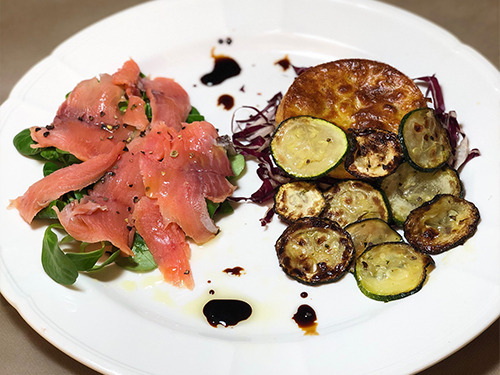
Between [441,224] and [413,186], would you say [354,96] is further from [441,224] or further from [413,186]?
[441,224]

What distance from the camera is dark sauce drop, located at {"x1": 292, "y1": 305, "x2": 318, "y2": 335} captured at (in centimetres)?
353

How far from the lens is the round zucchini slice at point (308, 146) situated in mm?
3691

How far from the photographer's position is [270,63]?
16.8 feet

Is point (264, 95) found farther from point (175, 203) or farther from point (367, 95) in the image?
Answer: point (175, 203)

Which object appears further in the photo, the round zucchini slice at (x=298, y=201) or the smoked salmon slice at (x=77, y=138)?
the smoked salmon slice at (x=77, y=138)

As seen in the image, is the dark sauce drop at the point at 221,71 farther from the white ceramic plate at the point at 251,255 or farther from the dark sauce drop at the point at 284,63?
the dark sauce drop at the point at 284,63

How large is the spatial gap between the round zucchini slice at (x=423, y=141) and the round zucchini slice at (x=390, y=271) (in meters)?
0.58

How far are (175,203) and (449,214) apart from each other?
1.81 metres

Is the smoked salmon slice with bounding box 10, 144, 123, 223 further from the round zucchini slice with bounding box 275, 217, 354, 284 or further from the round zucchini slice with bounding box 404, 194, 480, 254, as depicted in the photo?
the round zucchini slice with bounding box 404, 194, 480, 254

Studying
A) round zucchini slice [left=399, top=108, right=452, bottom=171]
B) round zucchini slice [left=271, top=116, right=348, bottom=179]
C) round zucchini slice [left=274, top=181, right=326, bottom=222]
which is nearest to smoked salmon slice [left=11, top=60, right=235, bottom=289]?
round zucchini slice [left=274, top=181, right=326, bottom=222]

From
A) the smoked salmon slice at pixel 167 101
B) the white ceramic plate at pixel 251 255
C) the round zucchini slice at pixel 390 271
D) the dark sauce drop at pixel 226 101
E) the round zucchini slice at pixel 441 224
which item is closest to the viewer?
the white ceramic plate at pixel 251 255

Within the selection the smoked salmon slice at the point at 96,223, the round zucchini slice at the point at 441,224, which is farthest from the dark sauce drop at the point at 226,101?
the round zucchini slice at the point at 441,224

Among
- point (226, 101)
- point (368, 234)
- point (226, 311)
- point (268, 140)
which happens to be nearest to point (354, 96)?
point (268, 140)

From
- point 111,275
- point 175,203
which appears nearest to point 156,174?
point 175,203
